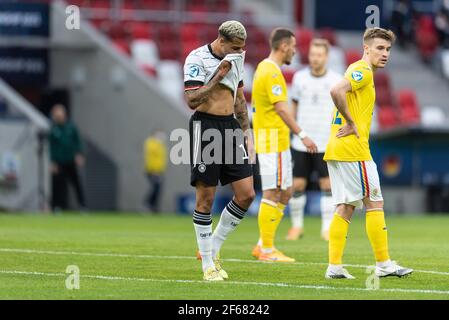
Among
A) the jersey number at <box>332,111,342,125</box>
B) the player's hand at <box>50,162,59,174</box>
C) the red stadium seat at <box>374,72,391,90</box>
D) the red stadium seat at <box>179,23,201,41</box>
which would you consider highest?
the red stadium seat at <box>179,23,201,41</box>

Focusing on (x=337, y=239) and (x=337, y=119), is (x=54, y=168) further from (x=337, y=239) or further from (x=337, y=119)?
(x=337, y=239)

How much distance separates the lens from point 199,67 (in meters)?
11.4

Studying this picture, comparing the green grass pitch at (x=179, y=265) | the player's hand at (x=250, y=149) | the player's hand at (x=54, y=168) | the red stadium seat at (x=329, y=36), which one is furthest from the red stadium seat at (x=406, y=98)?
the player's hand at (x=250, y=149)

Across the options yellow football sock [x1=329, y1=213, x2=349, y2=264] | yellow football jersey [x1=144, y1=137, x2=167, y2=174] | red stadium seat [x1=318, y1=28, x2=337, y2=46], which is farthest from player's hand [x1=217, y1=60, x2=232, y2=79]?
red stadium seat [x1=318, y1=28, x2=337, y2=46]

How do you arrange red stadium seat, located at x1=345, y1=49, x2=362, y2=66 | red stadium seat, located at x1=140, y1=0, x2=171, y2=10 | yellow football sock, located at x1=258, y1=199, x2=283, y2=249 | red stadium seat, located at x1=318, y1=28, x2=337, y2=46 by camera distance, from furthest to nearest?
red stadium seat, located at x1=318, y1=28, x2=337, y2=46 → red stadium seat, located at x1=140, y1=0, x2=171, y2=10 → red stadium seat, located at x1=345, y1=49, x2=362, y2=66 → yellow football sock, located at x1=258, y1=199, x2=283, y2=249

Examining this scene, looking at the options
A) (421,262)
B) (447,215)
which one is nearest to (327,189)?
(421,262)

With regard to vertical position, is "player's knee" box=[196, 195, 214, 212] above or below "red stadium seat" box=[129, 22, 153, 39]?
below

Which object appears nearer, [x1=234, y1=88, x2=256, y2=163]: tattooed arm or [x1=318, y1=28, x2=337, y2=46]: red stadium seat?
[x1=234, y1=88, x2=256, y2=163]: tattooed arm

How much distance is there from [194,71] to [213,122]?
1.68 feet

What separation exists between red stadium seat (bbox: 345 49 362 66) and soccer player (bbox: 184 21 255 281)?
19.9m

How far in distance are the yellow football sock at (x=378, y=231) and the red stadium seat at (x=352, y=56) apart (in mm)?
20121

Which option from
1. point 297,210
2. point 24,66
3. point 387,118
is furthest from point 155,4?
point 297,210

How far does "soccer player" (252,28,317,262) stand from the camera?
14164mm

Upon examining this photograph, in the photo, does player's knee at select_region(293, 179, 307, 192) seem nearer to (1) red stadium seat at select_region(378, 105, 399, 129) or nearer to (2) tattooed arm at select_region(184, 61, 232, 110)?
(2) tattooed arm at select_region(184, 61, 232, 110)
